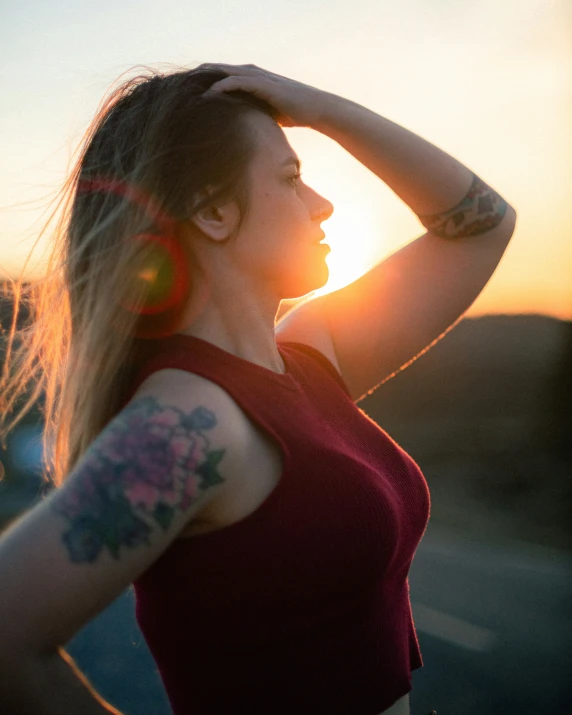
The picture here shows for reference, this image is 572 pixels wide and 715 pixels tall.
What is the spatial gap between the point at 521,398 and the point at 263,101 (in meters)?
7.07

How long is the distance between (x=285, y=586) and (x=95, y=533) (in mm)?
369

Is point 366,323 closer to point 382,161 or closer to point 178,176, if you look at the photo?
point 382,161

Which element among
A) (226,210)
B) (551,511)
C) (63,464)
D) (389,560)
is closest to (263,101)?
(226,210)

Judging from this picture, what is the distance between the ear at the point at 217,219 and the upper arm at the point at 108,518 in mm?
528

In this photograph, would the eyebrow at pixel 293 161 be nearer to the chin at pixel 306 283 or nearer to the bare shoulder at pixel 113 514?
the chin at pixel 306 283

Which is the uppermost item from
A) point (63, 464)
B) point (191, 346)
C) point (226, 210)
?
point (226, 210)

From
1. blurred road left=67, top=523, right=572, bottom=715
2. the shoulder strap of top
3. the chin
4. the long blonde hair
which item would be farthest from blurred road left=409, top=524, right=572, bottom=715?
the long blonde hair

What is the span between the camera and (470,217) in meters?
2.02

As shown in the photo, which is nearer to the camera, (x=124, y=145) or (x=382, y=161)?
(x=124, y=145)

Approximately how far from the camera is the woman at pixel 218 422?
1053mm

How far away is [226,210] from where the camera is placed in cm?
156

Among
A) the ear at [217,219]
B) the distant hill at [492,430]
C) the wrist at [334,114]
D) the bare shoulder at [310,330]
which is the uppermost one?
the wrist at [334,114]

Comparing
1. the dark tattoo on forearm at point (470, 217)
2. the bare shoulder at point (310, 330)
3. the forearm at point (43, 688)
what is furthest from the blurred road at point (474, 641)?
the dark tattoo on forearm at point (470, 217)

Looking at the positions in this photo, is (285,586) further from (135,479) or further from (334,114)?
(334,114)
